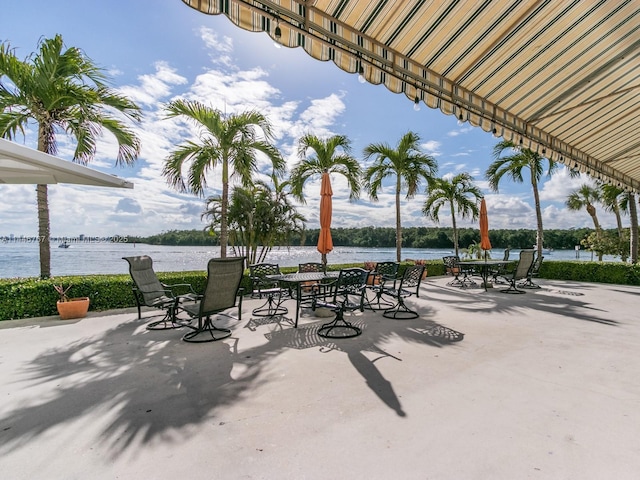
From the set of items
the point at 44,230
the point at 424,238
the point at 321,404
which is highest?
the point at 44,230

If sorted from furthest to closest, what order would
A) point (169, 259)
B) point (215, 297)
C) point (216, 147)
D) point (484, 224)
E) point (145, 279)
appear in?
point (169, 259), point (484, 224), point (216, 147), point (145, 279), point (215, 297)

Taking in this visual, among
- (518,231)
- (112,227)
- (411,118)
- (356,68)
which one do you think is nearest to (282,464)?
(356,68)

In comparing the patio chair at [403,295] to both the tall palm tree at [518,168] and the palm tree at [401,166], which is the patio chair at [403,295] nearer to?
the palm tree at [401,166]

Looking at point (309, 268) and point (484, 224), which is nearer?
point (309, 268)

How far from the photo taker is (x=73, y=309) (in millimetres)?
5500

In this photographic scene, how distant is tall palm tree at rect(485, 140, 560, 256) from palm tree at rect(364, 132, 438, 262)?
10.7ft

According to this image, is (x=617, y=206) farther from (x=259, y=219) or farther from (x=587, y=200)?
(x=259, y=219)

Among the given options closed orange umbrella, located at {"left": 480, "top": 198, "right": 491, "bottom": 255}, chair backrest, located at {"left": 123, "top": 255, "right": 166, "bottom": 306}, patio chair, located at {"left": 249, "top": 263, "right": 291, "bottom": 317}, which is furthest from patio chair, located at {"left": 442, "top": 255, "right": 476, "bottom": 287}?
chair backrest, located at {"left": 123, "top": 255, "right": 166, "bottom": 306}

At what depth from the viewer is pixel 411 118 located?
11055mm

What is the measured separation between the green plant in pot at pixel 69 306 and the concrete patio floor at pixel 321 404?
0.62m

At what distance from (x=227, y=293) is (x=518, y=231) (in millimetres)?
25160

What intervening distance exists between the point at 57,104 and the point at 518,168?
15.1m

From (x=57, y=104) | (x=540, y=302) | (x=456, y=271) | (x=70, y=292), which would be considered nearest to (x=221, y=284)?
(x=70, y=292)

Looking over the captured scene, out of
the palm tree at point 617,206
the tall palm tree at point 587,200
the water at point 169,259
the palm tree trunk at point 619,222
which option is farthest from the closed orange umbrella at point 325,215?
the tall palm tree at point 587,200
